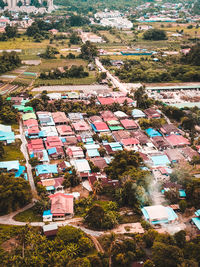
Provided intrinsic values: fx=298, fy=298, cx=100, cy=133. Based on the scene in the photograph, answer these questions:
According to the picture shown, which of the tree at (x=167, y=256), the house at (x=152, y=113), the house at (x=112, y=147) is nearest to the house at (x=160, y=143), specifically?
the house at (x=112, y=147)

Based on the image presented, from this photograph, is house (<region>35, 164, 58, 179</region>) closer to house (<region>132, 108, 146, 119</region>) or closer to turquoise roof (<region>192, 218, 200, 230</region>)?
turquoise roof (<region>192, 218, 200, 230</region>)

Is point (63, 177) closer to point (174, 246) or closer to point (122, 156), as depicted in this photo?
point (122, 156)

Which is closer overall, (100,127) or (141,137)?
(141,137)

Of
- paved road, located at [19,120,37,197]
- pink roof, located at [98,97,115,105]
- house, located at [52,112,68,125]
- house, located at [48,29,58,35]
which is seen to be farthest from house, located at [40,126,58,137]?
house, located at [48,29,58,35]

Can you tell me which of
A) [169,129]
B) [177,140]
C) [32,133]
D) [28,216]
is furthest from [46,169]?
[169,129]

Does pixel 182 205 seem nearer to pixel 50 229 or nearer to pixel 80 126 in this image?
pixel 50 229
